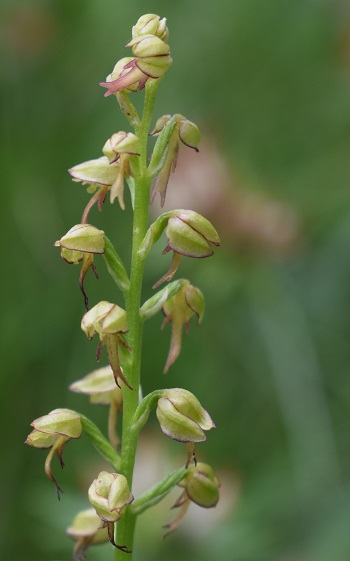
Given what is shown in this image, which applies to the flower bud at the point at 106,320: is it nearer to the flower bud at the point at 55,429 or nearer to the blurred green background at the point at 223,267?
the flower bud at the point at 55,429

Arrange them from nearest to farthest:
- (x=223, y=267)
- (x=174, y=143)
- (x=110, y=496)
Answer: (x=110, y=496) → (x=174, y=143) → (x=223, y=267)

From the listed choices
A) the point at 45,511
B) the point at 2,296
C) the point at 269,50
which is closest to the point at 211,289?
the point at 2,296

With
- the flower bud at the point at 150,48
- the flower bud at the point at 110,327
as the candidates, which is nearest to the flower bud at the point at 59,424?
the flower bud at the point at 110,327

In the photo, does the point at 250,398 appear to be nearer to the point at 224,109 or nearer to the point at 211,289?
the point at 211,289

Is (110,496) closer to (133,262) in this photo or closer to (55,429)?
(55,429)

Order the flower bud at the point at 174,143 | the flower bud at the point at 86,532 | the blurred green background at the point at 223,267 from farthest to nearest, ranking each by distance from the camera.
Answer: the blurred green background at the point at 223,267 < the flower bud at the point at 86,532 < the flower bud at the point at 174,143

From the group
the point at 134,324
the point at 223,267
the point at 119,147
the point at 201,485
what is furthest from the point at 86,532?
the point at 223,267
